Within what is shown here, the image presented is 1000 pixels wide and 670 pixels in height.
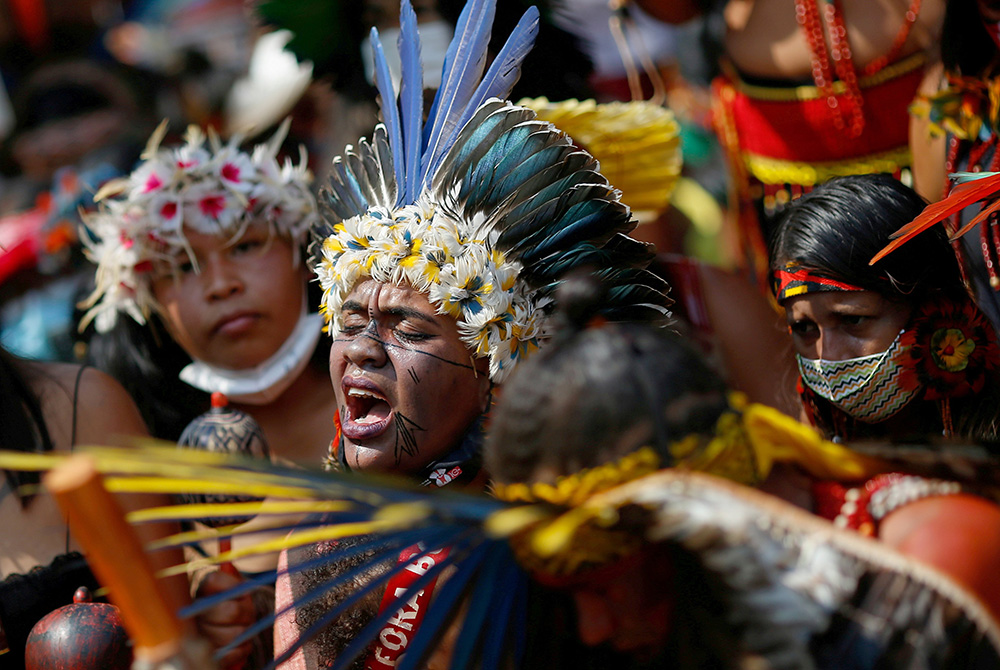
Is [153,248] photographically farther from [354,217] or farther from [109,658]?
[109,658]

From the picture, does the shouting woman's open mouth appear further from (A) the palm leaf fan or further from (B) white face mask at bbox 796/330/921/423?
(B) white face mask at bbox 796/330/921/423

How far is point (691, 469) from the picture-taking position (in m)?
1.49

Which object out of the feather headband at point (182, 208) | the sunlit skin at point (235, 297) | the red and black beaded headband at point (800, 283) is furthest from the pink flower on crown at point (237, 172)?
the red and black beaded headband at point (800, 283)

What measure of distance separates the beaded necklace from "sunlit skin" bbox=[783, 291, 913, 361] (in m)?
1.28

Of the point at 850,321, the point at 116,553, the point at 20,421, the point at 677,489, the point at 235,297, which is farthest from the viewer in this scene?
the point at 235,297

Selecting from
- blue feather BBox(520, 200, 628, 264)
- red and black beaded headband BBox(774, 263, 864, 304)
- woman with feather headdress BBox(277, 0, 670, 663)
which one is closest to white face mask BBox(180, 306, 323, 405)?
woman with feather headdress BBox(277, 0, 670, 663)

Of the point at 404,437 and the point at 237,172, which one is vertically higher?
the point at 237,172

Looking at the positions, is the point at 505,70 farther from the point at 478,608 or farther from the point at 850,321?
the point at 478,608

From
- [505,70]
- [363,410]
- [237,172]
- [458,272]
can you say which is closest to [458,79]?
[505,70]

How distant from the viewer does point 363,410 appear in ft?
8.00

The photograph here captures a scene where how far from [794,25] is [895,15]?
0.33 meters

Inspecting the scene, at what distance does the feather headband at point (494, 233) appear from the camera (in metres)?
2.44

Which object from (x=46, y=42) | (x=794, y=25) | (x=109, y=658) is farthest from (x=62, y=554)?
(x=46, y=42)

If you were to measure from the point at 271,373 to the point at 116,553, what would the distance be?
225cm
